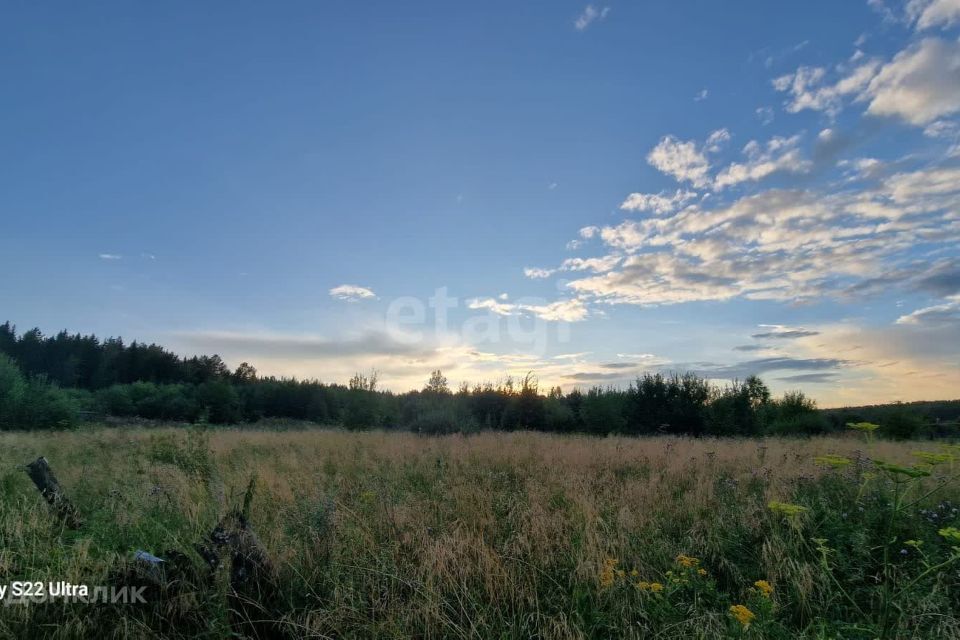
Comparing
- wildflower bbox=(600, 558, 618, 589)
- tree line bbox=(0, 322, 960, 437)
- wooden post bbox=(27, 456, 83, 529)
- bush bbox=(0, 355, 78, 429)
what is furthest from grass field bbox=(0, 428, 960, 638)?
bush bbox=(0, 355, 78, 429)

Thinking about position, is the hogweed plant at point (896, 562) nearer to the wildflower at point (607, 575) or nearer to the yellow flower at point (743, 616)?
the yellow flower at point (743, 616)

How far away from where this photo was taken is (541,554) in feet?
12.7

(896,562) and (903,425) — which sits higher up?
(903,425)

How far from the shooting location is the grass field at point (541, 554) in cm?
302

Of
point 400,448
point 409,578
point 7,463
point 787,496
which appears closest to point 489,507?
point 409,578

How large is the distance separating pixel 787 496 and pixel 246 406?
55435mm

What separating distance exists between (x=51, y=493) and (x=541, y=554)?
4910 mm

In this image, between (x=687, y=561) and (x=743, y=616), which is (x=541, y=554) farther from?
(x=743, y=616)

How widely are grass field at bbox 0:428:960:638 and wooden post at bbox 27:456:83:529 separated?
0.43 feet

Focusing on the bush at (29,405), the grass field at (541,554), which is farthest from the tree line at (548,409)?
the grass field at (541,554)

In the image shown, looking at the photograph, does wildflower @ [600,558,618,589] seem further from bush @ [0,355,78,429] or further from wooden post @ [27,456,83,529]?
bush @ [0,355,78,429]

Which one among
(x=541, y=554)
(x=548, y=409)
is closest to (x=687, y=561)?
(x=541, y=554)

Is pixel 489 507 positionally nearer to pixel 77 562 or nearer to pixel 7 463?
pixel 77 562

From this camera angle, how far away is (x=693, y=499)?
5.55 metres
